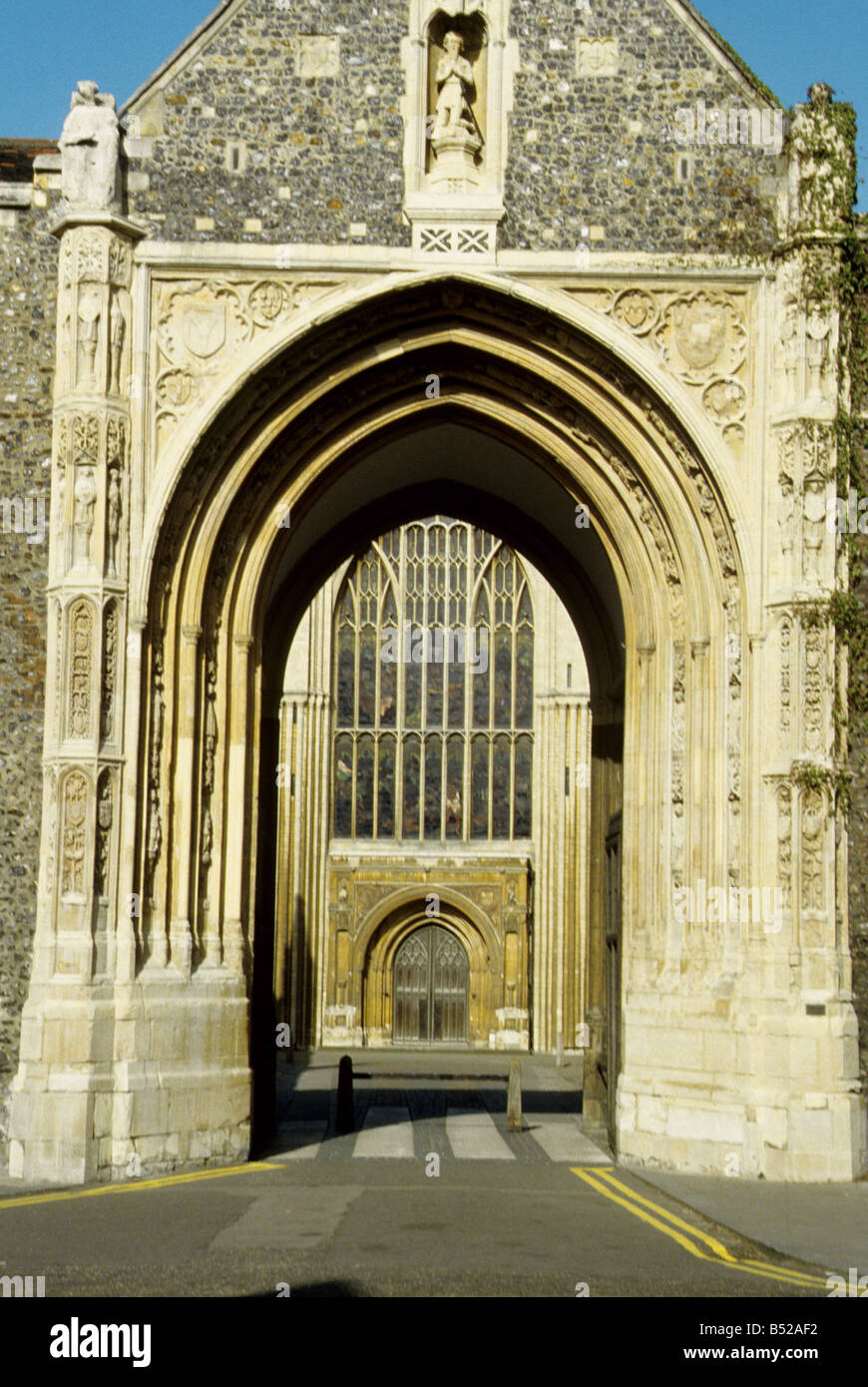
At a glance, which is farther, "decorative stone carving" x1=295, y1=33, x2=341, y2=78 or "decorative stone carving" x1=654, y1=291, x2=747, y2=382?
"decorative stone carving" x1=295, y1=33, x2=341, y2=78

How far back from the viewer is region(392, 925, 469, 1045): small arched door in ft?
123

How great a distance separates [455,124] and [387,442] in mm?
2749

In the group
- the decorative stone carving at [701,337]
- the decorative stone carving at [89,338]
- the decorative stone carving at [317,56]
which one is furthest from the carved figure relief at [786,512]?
the decorative stone carving at [89,338]

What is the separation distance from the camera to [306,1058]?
32938mm

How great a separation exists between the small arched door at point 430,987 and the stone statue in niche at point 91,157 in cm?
2457

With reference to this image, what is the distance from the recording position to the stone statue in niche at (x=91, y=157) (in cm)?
1486

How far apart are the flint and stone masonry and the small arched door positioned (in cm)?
2128

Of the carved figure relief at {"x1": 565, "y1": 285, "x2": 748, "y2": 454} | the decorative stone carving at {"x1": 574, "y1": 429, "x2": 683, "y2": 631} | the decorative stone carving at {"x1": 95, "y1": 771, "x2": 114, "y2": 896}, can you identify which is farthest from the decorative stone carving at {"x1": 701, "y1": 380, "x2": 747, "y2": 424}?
the decorative stone carving at {"x1": 95, "y1": 771, "x2": 114, "y2": 896}

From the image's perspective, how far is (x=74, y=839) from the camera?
567 inches

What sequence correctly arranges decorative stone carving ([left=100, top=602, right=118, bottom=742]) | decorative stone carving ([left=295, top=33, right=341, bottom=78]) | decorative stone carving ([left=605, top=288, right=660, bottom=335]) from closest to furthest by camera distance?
1. decorative stone carving ([left=100, top=602, right=118, bottom=742])
2. decorative stone carving ([left=605, top=288, right=660, bottom=335])
3. decorative stone carving ([left=295, top=33, right=341, bottom=78])

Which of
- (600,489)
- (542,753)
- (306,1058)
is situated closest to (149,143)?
(600,489)

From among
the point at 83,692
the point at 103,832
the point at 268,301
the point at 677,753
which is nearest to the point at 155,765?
the point at 103,832

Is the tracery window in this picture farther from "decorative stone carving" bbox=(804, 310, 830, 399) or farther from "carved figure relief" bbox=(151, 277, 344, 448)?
"decorative stone carving" bbox=(804, 310, 830, 399)

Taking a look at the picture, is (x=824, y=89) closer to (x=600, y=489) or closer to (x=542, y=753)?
(x=600, y=489)
